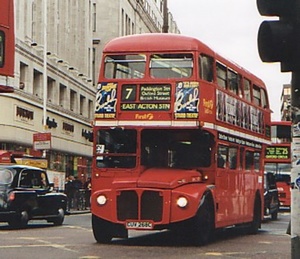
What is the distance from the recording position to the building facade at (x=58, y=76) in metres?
45.2

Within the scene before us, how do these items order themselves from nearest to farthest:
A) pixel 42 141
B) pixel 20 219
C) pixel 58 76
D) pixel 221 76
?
pixel 221 76, pixel 20 219, pixel 42 141, pixel 58 76

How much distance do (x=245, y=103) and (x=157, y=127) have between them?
15.7 ft

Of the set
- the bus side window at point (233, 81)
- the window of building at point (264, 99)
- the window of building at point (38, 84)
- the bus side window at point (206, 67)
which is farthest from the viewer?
the window of building at point (38, 84)

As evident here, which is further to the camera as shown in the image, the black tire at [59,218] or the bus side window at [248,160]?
the black tire at [59,218]

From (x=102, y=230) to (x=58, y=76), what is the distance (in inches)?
1468

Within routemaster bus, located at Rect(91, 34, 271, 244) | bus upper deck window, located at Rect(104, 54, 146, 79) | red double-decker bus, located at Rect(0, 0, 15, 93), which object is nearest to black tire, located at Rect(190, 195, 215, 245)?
routemaster bus, located at Rect(91, 34, 271, 244)

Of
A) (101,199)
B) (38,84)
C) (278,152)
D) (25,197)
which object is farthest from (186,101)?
(38,84)

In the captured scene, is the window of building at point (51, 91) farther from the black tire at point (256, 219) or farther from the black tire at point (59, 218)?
the black tire at point (256, 219)

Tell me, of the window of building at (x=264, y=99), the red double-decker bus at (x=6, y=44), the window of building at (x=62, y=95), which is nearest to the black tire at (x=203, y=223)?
the red double-decker bus at (x=6, y=44)

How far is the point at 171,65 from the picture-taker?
17953mm

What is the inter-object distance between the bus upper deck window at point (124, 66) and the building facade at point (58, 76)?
73.4ft

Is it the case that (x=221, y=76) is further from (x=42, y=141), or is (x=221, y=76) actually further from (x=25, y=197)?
(x=42, y=141)

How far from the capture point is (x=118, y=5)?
74312 millimetres

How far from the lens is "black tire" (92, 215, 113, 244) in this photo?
17.8 metres
